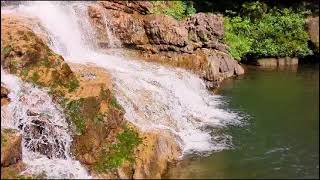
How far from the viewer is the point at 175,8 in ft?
106

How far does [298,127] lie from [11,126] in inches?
371

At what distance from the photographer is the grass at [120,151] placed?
16.1 m

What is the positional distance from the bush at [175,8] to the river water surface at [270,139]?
7.25 meters

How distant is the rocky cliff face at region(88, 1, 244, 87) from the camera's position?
27.0 metres

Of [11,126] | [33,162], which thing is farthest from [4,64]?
[33,162]

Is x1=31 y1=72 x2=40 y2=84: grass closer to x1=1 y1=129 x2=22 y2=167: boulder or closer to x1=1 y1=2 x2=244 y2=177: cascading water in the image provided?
x1=1 y1=2 x2=244 y2=177: cascading water

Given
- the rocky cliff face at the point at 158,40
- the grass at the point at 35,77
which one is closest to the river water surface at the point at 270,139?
the rocky cliff face at the point at 158,40

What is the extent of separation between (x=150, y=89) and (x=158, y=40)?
20.1 ft

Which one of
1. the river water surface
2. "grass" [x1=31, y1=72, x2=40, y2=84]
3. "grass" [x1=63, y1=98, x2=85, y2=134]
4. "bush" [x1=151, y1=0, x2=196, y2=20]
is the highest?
"bush" [x1=151, y1=0, x2=196, y2=20]

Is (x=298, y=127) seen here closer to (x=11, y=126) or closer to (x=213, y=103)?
(x=213, y=103)

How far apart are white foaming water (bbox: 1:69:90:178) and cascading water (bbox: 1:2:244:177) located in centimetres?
21

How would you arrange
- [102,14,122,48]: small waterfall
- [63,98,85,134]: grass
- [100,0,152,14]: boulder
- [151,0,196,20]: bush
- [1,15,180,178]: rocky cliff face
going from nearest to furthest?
[1,15,180,178]: rocky cliff face
[63,98,85,134]: grass
[102,14,122,48]: small waterfall
[100,0,152,14]: boulder
[151,0,196,20]: bush

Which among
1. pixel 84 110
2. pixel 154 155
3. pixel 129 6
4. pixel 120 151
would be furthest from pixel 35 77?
pixel 129 6

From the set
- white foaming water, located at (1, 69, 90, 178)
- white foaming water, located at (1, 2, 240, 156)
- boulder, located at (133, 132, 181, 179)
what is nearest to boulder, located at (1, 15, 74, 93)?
white foaming water, located at (1, 69, 90, 178)
